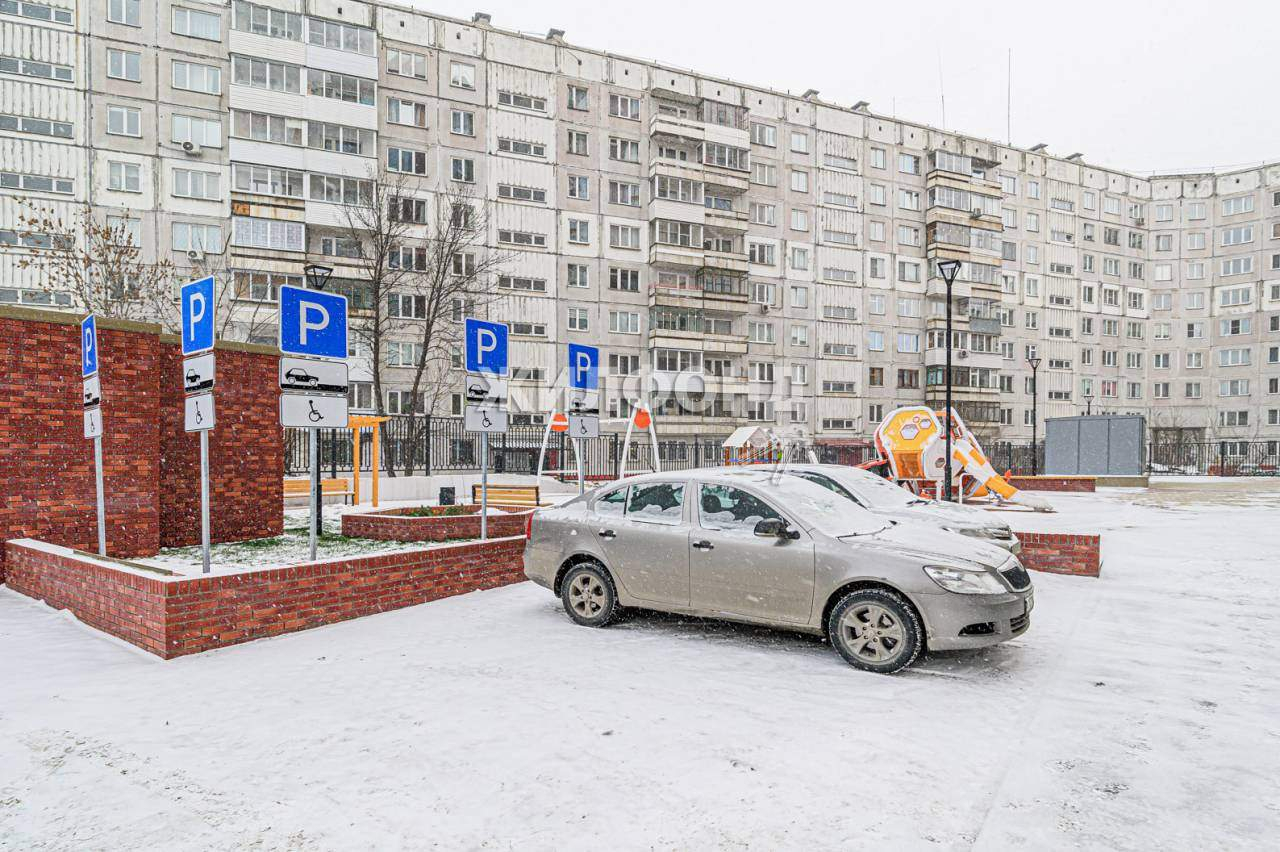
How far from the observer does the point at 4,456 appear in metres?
8.63

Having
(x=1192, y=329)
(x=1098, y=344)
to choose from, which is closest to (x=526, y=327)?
(x=1098, y=344)

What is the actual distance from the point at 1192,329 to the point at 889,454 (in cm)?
5681

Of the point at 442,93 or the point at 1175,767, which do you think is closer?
the point at 1175,767

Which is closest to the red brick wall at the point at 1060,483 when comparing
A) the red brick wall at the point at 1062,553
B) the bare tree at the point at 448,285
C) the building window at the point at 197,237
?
the red brick wall at the point at 1062,553

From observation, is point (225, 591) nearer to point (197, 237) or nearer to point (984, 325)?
point (197, 237)

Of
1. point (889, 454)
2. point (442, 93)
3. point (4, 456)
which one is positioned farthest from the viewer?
point (442, 93)

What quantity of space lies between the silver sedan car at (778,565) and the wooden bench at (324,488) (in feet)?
42.3

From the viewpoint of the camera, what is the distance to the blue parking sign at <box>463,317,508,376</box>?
1038cm

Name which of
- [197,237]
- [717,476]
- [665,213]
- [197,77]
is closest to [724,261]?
[665,213]

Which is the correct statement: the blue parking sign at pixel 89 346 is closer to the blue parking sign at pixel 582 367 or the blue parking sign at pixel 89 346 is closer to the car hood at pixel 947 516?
the blue parking sign at pixel 582 367

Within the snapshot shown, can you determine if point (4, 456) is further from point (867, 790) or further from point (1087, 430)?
point (1087, 430)

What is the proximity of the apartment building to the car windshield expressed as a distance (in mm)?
21685

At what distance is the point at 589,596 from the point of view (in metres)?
7.52

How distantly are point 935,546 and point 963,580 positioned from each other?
1.23 ft
